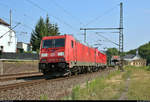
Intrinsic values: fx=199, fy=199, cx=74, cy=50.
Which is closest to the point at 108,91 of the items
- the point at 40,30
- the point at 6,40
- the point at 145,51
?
the point at 6,40

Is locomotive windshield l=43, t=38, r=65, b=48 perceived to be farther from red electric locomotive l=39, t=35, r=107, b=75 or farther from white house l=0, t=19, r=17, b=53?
white house l=0, t=19, r=17, b=53

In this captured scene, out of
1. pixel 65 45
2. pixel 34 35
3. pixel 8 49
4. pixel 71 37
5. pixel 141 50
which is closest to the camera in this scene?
pixel 65 45

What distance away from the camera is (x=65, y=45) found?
49.0 ft

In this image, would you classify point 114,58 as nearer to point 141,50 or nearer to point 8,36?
point 8,36

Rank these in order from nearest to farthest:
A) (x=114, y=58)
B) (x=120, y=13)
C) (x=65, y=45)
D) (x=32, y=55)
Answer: (x=65, y=45) < (x=120, y=13) < (x=32, y=55) < (x=114, y=58)

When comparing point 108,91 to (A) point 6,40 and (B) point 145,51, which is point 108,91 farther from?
(B) point 145,51

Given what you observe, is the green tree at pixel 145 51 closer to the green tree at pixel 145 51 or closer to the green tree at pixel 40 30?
the green tree at pixel 145 51

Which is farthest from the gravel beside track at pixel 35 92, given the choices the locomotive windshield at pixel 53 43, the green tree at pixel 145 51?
the green tree at pixel 145 51

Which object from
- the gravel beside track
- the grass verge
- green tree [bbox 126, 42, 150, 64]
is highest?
green tree [bbox 126, 42, 150, 64]

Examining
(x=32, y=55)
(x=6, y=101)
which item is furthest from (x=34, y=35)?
(x=6, y=101)

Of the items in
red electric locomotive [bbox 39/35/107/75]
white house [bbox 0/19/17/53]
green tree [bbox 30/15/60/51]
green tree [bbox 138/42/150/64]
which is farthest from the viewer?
green tree [bbox 138/42/150/64]

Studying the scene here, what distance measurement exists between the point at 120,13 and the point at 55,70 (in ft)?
50.8

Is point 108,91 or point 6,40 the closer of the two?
point 108,91

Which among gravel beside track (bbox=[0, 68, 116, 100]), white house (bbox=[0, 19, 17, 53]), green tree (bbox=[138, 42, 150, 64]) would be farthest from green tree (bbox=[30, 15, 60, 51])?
green tree (bbox=[138, 42, 150, 64])
